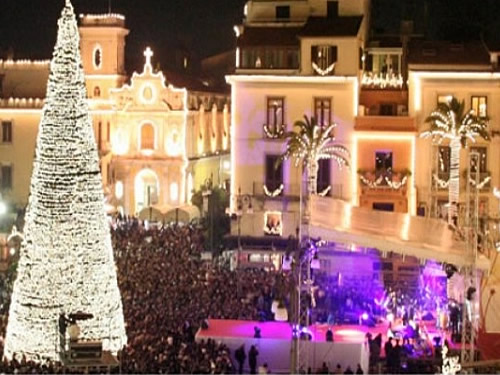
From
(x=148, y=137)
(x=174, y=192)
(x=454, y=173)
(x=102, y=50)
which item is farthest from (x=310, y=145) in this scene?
(x=102, y=50)

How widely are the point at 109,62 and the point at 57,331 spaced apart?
37.7 meters

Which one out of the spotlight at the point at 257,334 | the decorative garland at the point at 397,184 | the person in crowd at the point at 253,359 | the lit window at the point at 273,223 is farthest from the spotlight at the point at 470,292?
the lit window at the point at 273,223

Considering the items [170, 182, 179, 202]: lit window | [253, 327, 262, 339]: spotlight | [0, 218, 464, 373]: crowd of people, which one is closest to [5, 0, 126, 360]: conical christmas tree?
[0, 218, 464, 373]: crowd of people

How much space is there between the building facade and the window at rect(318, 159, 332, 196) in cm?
1323

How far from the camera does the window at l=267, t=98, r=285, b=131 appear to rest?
4628 cm

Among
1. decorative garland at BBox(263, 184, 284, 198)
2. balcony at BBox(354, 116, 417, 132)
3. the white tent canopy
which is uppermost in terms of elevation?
balcony at BBox(354, 116, 417, 132)

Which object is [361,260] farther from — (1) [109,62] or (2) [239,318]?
(1) [109,62]

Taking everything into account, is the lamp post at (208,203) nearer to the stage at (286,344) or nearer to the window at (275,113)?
the window at (275,113)

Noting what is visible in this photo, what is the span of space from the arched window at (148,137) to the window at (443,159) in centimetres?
1945

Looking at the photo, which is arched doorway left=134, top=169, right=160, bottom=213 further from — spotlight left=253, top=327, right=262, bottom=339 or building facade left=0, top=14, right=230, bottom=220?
spotlight left=253, top=327, right=262, bottom=339

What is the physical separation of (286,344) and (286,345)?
23 mm

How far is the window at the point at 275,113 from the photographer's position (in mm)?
46281

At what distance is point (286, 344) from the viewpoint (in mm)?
28406

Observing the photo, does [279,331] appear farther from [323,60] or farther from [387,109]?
[387,109]
